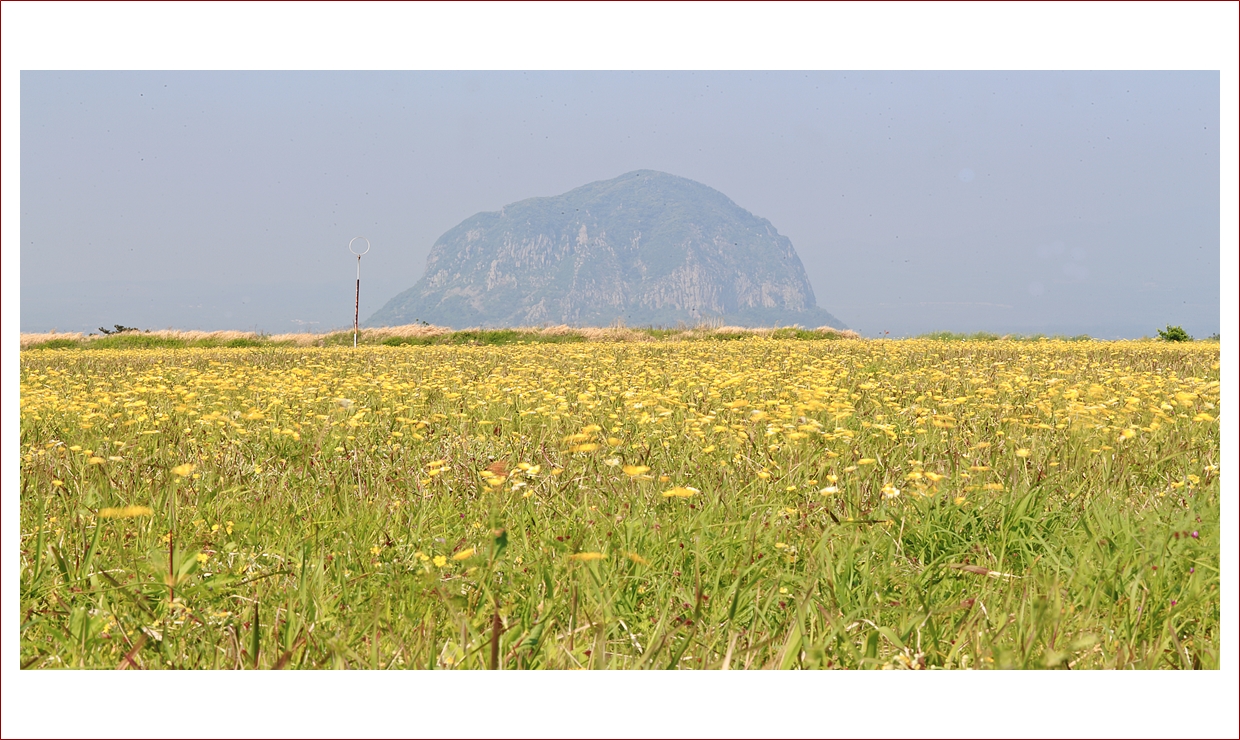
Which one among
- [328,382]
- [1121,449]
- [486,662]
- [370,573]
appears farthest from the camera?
[328,382]

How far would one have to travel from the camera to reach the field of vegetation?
2.15m

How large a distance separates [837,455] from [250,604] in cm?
267

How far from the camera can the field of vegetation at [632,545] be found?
215 cm

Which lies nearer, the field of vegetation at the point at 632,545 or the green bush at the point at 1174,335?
the field of vegetation at the point at 632,545

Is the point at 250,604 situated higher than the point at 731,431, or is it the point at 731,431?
the point at 731,431

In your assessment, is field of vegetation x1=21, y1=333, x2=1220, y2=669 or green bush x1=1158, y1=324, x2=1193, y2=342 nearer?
field of vegetation x1=21, y1=333, x2=1220, y2=669

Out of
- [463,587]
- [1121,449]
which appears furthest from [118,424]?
[1121,449]

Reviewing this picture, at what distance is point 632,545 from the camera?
9.01ft

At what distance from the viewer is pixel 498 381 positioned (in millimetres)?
7879

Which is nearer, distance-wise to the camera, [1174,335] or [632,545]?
[632,545]

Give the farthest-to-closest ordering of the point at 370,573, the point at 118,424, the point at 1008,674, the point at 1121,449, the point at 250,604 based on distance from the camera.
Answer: the point at 118,424
the point at 1121,449
the point at 370,573
the point at 250,604
the point at 1008,674

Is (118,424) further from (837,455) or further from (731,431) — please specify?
(837,455)

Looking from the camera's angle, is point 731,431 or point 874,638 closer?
point 874,638

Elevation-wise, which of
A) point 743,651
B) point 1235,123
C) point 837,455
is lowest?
point 743,651
